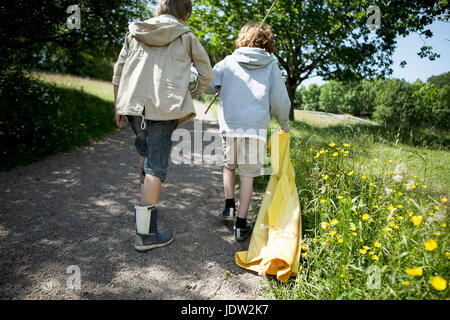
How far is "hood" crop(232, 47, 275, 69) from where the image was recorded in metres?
2.49

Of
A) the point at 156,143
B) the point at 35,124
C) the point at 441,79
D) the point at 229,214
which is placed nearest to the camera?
the point at 156,143

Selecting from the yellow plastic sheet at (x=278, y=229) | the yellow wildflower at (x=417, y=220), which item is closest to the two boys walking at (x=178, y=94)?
the yellow plastic sheet at (x=278, y=229)

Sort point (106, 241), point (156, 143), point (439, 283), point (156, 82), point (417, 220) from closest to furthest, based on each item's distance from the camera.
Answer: point (439, 283), point (417, 220), point (156, 82), point (156, 143), point (106, 241)

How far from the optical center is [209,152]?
6480mm

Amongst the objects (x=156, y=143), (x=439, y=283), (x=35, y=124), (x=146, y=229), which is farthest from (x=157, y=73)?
(x=35, y=124)

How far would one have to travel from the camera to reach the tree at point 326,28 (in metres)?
8.59

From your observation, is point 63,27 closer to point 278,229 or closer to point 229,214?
point 229,214

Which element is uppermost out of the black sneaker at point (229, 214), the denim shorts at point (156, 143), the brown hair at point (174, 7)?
the brown hair at point (174, 7)

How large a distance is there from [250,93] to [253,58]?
35 cm

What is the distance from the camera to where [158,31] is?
2086mm

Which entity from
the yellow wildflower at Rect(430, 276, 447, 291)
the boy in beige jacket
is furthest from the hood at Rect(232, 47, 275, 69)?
the yellow wildflower at Rect(430, 276, 447, 291)

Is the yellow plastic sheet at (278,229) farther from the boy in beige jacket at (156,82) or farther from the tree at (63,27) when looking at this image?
the tree at (63,27)

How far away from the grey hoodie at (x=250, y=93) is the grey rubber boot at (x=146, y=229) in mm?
1092
